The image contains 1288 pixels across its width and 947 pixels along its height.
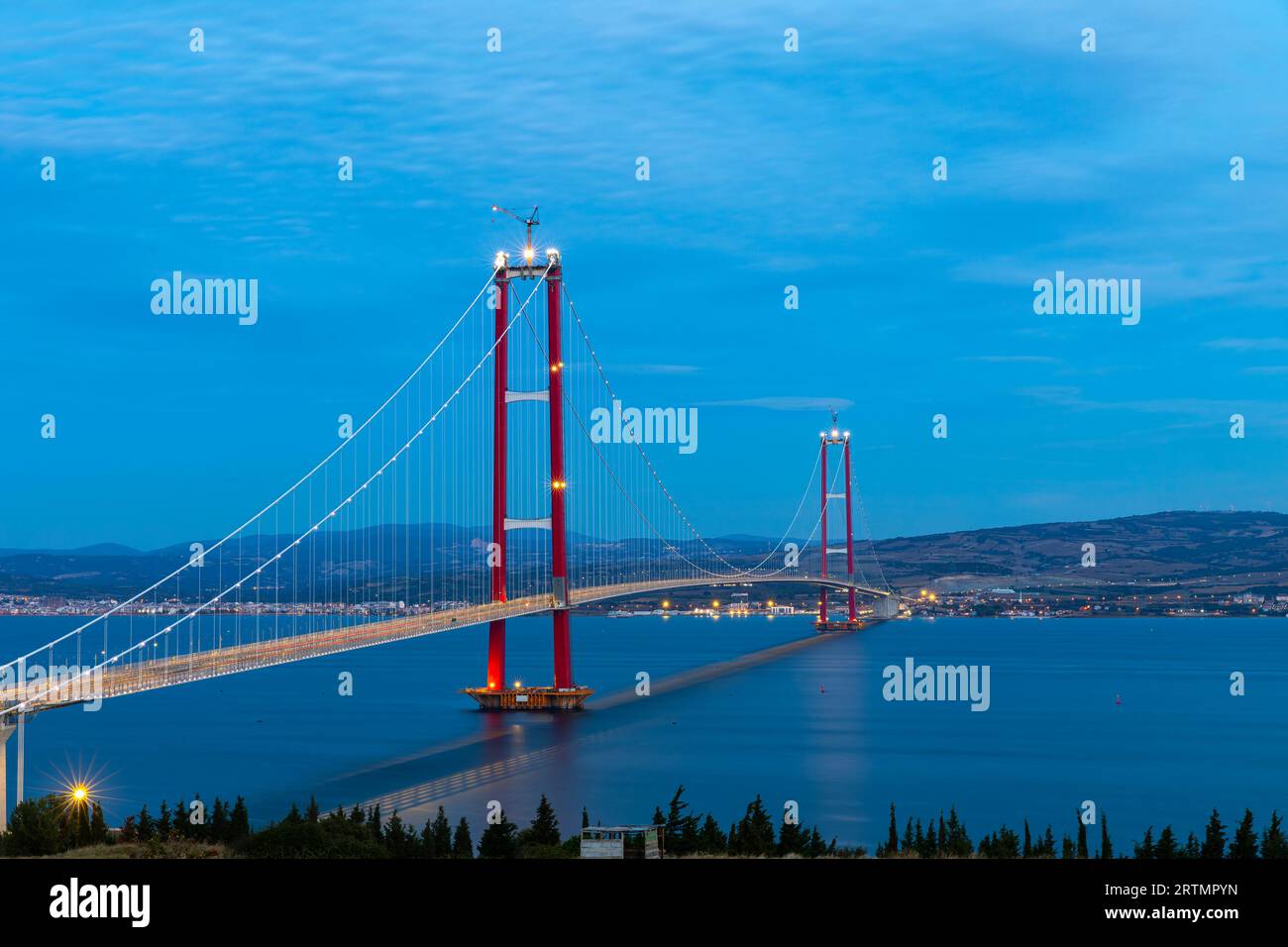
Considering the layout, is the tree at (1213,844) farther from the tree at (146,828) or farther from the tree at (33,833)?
the tree at (33,833)

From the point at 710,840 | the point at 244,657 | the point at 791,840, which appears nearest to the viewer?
the point at 710,840

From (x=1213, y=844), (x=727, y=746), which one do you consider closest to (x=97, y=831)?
(x=1213, y=844)

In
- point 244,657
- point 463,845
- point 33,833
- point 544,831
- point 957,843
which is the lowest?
point 957,843

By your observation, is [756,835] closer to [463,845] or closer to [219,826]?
[463,845]

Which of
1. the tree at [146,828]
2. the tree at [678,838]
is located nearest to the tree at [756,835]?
the tree at [678,838]

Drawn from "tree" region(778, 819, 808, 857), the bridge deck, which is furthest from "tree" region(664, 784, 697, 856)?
the bridge deck

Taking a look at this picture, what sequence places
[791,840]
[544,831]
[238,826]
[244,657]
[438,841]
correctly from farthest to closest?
[244,657] → [791,840] → [238,826] → [544,831] → [438,841]
